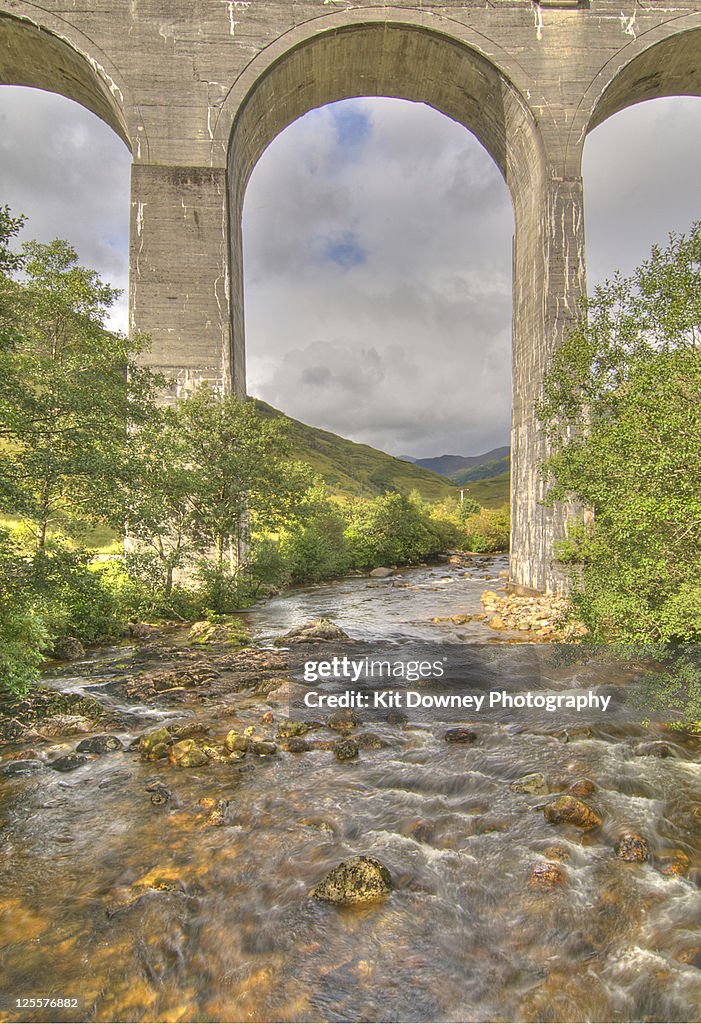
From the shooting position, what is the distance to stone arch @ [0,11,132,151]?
1650 centimetres

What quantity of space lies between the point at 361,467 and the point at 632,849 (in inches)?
6305

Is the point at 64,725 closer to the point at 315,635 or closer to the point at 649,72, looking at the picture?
the point at 315,635

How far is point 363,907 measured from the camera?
4672 mm

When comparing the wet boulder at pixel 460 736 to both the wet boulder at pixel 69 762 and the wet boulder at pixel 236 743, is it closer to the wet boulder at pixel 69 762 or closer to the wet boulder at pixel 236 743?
the wet boulder at pixel 236 743

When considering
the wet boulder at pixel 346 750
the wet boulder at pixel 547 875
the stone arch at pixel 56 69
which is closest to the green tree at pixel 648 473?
the wet boulder at pixel 547 875

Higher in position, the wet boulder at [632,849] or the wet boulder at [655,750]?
the wet boulder at [655,750]

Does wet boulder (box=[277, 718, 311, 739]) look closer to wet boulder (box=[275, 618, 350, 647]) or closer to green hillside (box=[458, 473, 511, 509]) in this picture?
wet boulder (box=[275, 618, 350, 647])

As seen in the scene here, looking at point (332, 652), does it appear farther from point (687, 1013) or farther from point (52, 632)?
point (687, 1013)

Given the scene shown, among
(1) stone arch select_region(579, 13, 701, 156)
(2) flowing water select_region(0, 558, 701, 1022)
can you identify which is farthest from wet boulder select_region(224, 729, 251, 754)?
(1) stone arch select_region(579, 13, 701, 156)

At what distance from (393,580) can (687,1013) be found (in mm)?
23120

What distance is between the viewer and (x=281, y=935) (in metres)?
4.36

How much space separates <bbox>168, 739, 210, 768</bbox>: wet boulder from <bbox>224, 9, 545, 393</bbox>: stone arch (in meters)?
13.2

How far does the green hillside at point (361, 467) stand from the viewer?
136750 mm

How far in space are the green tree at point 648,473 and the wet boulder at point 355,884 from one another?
4.03m
